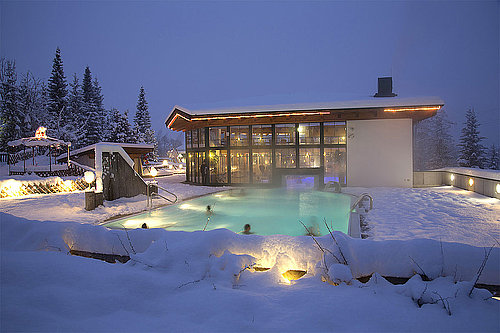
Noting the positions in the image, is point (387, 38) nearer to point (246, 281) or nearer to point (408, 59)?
point (408, 59)

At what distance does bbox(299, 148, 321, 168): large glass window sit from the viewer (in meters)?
16.0

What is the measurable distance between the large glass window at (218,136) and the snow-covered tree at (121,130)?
18.6m

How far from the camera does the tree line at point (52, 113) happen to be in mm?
26672

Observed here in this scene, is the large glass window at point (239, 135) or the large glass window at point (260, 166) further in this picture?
the large glass window at point (239, 135)

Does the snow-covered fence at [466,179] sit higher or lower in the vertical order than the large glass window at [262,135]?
lower

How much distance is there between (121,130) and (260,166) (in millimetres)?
22341

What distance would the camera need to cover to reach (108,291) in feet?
7.13

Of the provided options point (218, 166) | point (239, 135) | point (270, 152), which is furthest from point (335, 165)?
point (218, 166)

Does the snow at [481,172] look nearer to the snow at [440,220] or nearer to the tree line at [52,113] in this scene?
the snow at [440,220]

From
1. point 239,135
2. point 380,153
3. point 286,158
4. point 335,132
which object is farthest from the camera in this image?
point 239,135

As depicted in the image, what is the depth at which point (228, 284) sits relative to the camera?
239 centimetres

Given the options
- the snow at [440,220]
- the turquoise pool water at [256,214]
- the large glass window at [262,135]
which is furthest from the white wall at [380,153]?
the snow at [440,220]

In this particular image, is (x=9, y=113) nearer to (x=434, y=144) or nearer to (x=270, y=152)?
(x=270, y=152)

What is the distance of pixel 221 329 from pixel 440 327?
1.54 meters
